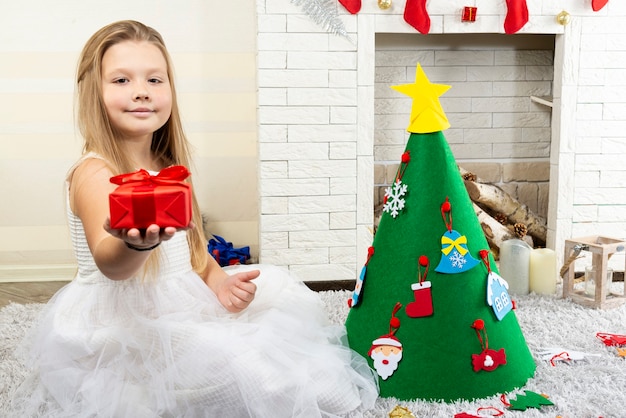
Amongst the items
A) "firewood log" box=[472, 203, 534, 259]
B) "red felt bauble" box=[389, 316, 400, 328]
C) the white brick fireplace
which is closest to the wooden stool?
the white brick fireplace

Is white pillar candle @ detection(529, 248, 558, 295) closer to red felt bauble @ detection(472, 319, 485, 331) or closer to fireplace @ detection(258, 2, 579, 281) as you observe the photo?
fireplace @ detection(258, 2, 579, 281)

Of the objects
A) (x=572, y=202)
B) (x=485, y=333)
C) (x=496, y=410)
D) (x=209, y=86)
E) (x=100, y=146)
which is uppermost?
(x=209, y=86)

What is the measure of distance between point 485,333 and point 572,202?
119 centimetres

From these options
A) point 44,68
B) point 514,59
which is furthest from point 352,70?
point 44,68

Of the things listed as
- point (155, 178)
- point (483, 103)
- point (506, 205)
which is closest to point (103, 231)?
point (155, 178)

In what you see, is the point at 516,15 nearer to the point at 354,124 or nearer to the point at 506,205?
the point at 354,124

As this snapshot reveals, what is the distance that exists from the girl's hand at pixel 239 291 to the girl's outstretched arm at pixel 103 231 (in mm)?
276

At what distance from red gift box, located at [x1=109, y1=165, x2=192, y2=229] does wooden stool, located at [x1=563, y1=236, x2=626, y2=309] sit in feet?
4.81

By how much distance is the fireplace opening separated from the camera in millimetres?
2523

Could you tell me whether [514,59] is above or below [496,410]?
above

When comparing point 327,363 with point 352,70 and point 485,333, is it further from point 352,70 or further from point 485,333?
point 352,70

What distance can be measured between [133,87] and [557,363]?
3.46ft

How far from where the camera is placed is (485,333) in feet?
3.97

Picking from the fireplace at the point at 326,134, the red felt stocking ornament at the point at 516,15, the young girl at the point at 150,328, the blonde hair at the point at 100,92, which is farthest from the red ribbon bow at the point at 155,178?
the red felt stocking ornament at the point at 516,15
